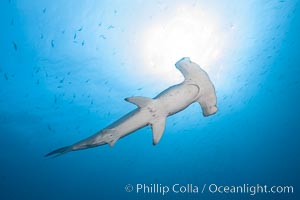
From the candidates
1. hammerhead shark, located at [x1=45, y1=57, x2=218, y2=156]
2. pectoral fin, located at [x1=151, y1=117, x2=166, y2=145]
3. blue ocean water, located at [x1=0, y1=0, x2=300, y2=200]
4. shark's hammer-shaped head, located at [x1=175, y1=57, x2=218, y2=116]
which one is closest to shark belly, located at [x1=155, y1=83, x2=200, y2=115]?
hammerhead shark, located at [x1=45, y1=57, x2=218, y2=156]

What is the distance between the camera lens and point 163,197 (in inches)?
1563

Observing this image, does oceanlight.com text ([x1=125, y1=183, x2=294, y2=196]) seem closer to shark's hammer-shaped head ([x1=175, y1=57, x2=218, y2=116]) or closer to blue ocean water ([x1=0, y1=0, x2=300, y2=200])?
blue ocean water ([x1=0, y1=0, x2=300, y2=200])

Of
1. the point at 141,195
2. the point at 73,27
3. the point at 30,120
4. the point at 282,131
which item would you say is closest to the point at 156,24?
the point at 73,27

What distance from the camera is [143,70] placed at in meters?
12.0

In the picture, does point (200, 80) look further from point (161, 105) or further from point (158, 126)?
point (158, 126)

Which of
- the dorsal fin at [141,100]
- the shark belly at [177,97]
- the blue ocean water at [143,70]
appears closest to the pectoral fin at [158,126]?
the shark belly at [177,97]

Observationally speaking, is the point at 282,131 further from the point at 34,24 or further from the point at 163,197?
the point at 163,197

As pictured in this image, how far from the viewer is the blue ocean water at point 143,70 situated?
9.73m

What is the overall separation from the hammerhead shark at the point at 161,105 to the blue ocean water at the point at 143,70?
4.69 meters

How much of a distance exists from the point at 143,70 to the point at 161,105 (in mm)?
6517

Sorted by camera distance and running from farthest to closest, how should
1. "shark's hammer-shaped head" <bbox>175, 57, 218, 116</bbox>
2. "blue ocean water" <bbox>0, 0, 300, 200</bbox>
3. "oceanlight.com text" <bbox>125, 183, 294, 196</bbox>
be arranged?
"oceanlight.com text" <bbox>125, 183, 294, 196</bbox>, "blue ocean water" <bbox>0, 0, 300, 200</bbox>, "shark's hammer-shaped head" <bbox>175, 57, 218, 116</bbox>

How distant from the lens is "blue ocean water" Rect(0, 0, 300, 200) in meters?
9.73

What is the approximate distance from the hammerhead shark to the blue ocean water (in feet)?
15.4

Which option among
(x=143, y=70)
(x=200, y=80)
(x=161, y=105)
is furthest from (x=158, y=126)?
(x=143, y=70)
